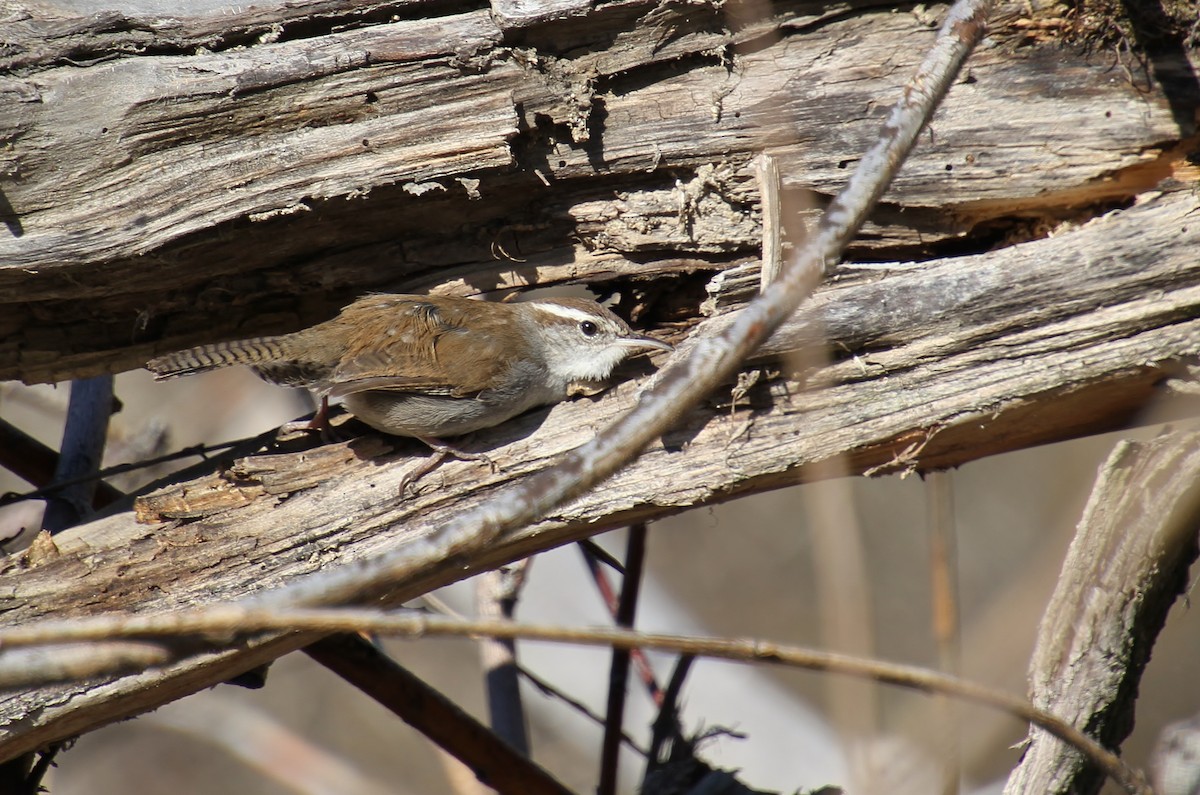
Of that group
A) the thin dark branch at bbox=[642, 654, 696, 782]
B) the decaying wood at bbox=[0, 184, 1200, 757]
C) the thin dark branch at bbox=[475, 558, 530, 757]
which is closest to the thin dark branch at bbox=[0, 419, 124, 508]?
the decaying wood at bbox=[0, 184, 1200, 757]

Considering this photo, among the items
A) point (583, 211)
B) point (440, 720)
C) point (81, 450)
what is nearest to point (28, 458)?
point (81, 450)

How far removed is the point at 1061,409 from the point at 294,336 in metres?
2.41

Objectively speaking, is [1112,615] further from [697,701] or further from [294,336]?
[697,701]

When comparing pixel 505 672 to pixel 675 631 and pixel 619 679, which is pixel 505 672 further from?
pixel 675 631

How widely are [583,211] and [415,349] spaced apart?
814 mm

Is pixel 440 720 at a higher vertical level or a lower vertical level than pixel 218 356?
lower

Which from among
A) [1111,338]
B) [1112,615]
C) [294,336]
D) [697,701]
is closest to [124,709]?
Result: [294,336]

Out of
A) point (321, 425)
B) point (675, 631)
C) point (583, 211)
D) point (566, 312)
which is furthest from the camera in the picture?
point (675, 631)

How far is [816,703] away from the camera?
6.89 meters

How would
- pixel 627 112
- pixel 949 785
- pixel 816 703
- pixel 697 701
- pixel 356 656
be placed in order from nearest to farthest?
pixel 949 785 < pixel 627 112 < pixel 356 656 < pixel 697 701 < pixel 816 703

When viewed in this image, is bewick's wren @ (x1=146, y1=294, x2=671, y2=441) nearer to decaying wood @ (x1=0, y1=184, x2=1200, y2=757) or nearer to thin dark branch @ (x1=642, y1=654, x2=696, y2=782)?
decaying wood @ (x1=0, y1=184, x2=1200, y2=757)

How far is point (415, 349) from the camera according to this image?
11.3ft

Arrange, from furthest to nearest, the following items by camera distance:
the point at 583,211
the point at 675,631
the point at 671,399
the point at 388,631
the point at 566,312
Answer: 1. the point at 675,631
2. the point at 566,312
3. the point at 583,211
4. the point at 671,399
5. the point at 388,631

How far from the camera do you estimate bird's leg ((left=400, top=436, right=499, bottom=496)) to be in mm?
2870
